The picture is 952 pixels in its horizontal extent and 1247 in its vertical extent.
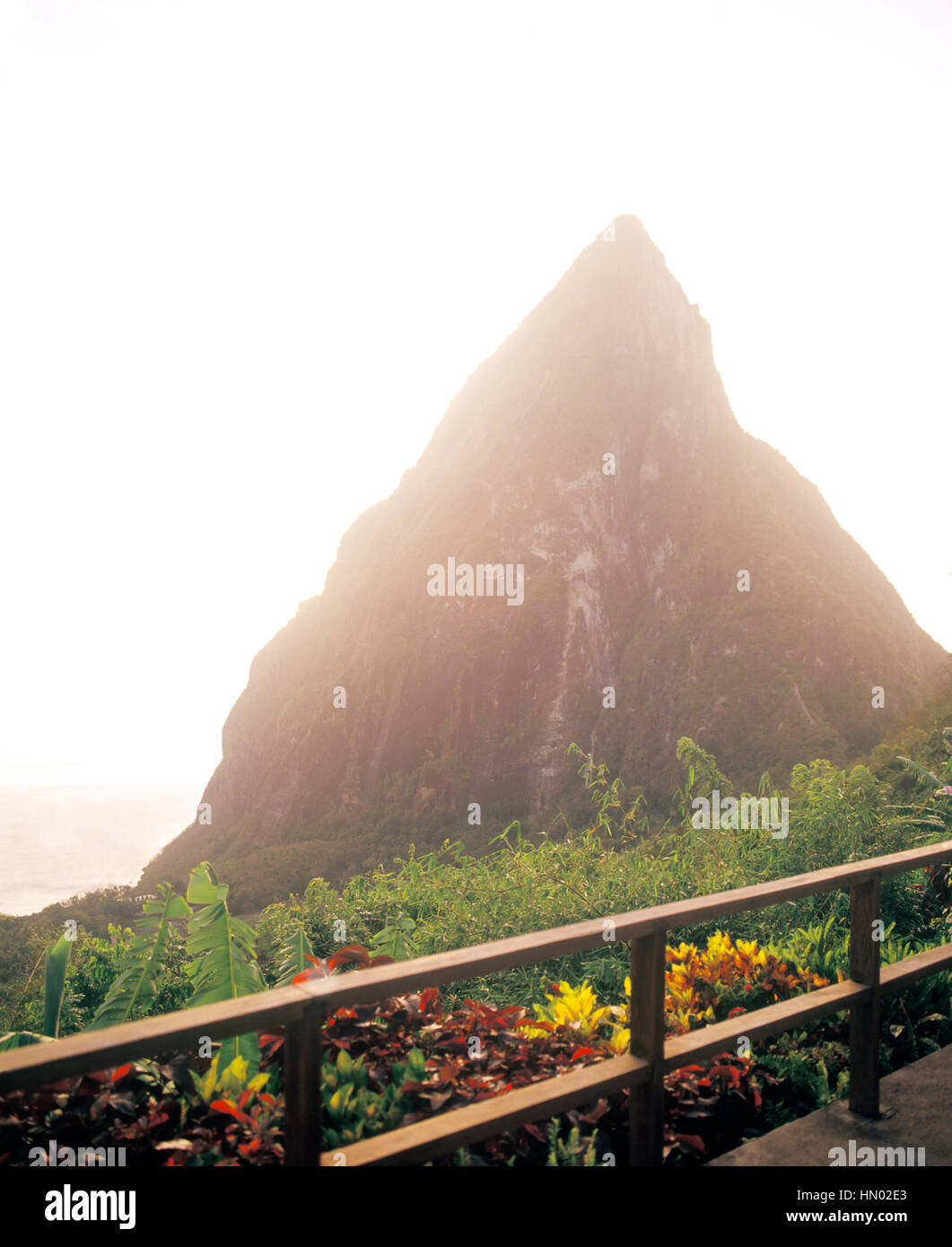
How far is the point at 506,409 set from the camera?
95062 mm

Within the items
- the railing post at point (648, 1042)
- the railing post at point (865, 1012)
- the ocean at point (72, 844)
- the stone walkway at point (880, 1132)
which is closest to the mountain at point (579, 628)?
the ocean at point (72, 844)

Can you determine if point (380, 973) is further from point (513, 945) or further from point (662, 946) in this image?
point (662, 946)

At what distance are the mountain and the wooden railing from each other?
202 ft

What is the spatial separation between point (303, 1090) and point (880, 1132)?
2.20 meters

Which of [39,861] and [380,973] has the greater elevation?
[380,973]

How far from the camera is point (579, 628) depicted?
77.8 m

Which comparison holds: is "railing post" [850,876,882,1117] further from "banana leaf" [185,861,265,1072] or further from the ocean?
the ocean

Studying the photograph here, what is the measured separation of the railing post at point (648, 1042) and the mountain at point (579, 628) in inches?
2461

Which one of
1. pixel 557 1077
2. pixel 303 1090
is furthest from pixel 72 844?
pixel 303 1090

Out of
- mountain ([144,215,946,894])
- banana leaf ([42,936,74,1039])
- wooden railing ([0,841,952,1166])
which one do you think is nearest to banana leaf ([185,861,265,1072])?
banana leaf ([42,936,74,1039])

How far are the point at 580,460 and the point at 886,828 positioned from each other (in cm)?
7804

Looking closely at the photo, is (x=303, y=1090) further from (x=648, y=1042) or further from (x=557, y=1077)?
(x=648, y=1042)

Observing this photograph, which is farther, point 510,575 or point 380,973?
point 510,575
